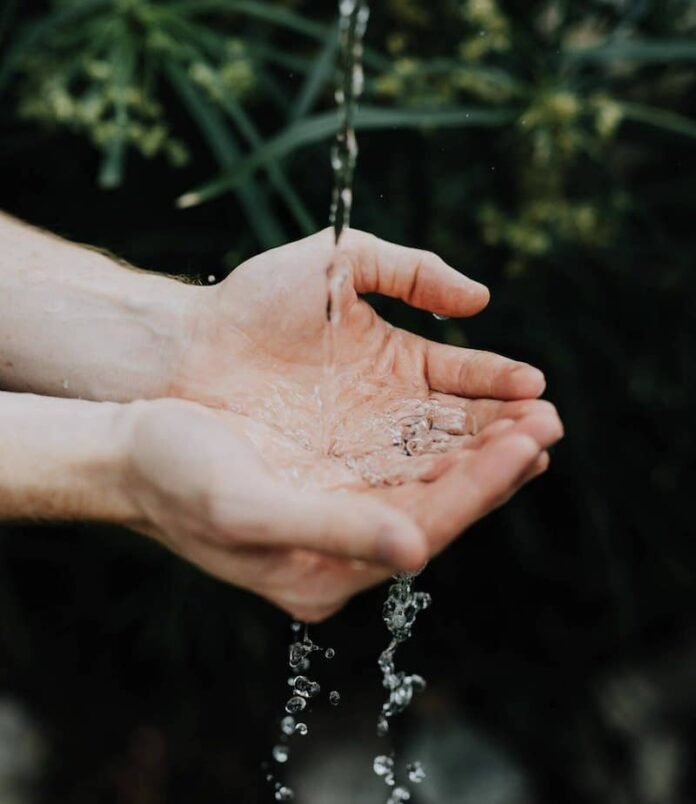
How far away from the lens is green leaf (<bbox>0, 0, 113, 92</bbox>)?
4.66ft

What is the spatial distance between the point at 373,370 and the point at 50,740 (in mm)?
1163

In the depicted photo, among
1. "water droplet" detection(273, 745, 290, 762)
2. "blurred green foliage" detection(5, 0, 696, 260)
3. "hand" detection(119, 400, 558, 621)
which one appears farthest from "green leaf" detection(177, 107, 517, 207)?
"water droplet" detection(273, 745, 290, 762)

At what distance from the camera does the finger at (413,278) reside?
41.1 inches

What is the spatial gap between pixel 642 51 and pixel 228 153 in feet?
2.08

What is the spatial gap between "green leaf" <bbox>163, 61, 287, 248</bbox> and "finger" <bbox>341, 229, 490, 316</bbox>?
0.92ft

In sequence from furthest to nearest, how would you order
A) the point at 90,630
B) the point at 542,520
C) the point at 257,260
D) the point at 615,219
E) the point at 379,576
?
the point at 90,630
the point at 542,520
the point at 615,219
the point at 257,260
the point at 379,576

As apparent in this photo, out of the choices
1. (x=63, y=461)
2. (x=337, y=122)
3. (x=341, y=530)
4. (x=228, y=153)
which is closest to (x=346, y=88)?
(x=337, y=122)

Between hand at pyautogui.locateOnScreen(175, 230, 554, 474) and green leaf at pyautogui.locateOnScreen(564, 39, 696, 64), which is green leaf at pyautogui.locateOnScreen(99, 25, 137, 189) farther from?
green leaf at pyautogui.locateOnScreen(564, 39, 696, 64)

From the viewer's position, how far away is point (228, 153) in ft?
4.69

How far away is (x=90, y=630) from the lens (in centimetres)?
183

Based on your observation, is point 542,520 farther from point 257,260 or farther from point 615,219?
point 257,260

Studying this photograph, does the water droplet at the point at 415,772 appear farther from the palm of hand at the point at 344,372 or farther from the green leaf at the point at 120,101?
the green leaf at the point at 120,101

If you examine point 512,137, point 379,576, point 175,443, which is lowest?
point 379,576

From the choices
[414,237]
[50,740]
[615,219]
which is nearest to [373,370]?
[414,237]
